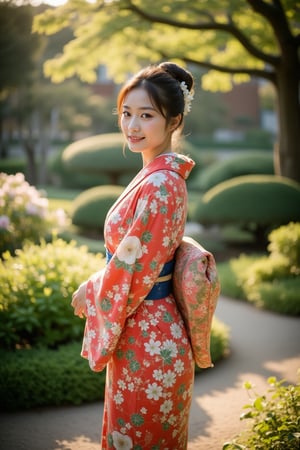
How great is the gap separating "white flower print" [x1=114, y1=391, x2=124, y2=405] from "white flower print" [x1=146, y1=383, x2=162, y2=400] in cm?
11

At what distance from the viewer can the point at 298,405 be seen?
8.74 feet

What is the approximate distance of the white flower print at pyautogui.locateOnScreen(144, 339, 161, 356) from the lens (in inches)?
85.1

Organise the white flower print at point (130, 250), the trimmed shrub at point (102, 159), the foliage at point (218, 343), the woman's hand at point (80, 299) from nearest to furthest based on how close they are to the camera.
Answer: the white flower print at point (130, 250) → the woman's hand at point (80, 299) → the foliage at point (218, 343) → the trimmed shrub at point (102, 159)

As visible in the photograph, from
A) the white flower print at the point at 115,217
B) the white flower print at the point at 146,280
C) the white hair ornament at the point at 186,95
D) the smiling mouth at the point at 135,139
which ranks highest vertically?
the white hair ornament at the point at 186,95

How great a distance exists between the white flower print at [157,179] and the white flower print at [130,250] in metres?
0.22

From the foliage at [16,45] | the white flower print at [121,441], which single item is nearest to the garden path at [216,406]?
the white flower print at [121,441]

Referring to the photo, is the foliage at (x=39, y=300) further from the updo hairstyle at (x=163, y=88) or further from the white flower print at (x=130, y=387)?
the updo hairstyle at (x=163, y=88)

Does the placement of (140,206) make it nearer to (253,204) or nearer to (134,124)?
(134,124)

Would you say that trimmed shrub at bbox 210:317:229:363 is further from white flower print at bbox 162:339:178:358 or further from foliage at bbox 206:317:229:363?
white flower print at bbox 162:339:178:358

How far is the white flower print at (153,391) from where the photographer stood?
7.09ft

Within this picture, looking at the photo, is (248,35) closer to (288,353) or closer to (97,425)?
(288,353)

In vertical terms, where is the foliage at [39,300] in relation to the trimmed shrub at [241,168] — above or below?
above

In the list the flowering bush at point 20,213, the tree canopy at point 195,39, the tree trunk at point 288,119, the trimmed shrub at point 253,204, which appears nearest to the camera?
the flowering bush at point 20,213

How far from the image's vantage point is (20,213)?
256 inches
